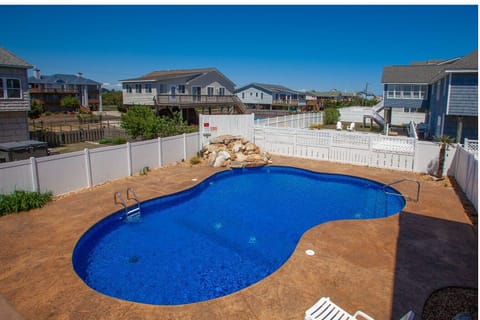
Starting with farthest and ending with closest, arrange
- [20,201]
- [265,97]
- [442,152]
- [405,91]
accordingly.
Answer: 1. [265,97]
2. [405,91]
3. [442,152]
4. [20,201]

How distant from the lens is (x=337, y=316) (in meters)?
5.05

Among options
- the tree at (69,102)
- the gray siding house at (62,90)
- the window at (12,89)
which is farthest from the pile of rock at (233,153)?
the gray siding house at (62,90)

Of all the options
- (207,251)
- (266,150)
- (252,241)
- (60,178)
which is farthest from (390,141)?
(60,178)

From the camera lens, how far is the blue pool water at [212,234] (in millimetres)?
6973

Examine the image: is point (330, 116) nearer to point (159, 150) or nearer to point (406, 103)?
point (406, 103)

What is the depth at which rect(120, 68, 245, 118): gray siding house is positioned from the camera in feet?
100

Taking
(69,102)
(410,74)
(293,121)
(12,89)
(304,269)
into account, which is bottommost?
(304,269)

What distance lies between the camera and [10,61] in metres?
17.9

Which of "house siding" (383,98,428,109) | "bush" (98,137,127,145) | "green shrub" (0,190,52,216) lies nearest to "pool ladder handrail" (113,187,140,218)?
"green shrub" (0,190,52,216)

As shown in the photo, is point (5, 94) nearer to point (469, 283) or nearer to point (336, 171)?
point (336, 171)

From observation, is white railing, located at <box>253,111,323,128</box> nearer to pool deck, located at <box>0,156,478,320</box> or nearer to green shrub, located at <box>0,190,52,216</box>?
pool deck, located at <box>0,156,478,320</box>

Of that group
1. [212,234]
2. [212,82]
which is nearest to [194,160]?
[212,234]

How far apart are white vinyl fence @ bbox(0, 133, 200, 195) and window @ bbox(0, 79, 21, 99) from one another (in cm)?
966

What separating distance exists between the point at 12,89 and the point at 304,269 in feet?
64.0
